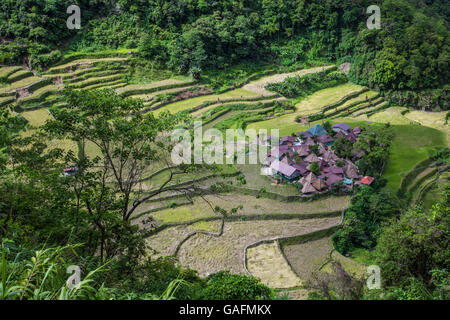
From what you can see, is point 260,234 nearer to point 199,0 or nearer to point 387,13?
point 199,0

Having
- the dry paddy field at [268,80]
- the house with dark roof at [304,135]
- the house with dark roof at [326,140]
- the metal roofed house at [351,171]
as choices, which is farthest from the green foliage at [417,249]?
the dry paddy field at [268,80]

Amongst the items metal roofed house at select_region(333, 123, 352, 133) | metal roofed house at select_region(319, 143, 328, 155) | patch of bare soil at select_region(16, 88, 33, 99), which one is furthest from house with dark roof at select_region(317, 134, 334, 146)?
patch of bare soil at select_region(16, 88, 33, 99)

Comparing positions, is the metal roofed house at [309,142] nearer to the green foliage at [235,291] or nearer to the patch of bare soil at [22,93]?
the green foliage at [235,291]

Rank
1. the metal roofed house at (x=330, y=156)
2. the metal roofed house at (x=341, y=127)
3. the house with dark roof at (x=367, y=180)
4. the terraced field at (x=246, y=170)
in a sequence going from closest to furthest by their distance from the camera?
1. the terraced field at (x=246, y=170)
2. the house with dark roof at (x=367, y=180)
3. the metal roofed house at (x=330, y=156)
4. the metal roofed house at (x=341, y=127)

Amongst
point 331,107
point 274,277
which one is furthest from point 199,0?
point 274,277
